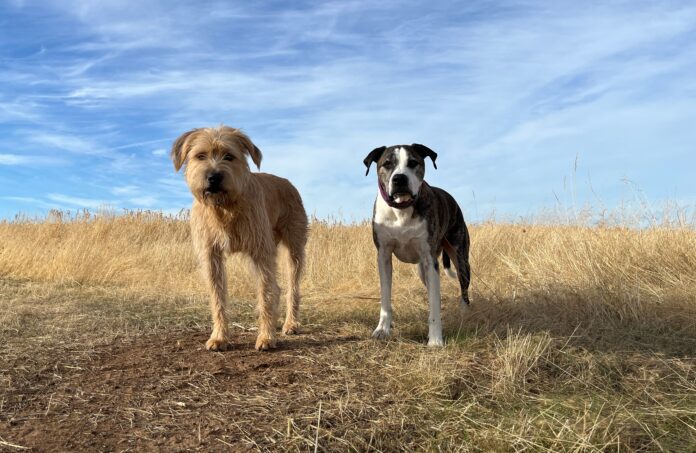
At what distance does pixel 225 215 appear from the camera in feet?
16.8

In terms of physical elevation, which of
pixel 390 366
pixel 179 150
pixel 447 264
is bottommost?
pixel 390 366

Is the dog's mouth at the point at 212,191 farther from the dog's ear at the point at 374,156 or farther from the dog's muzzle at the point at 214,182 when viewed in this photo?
the dog's ear at the point at 374,156

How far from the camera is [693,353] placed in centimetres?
552

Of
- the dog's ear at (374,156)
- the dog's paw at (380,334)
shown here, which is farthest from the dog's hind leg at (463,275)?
the dog's ear at (374,156)

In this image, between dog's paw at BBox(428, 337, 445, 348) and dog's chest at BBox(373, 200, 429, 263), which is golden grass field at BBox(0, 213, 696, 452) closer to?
dog's paw at BBox(428, 337, 445, 348)

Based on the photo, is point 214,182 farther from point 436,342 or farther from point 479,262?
point 479,262

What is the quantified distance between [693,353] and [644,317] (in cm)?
102

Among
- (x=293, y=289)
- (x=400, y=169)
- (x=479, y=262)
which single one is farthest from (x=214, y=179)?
(x=479, y=262)

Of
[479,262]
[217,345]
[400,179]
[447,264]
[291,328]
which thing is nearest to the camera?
[400,179]

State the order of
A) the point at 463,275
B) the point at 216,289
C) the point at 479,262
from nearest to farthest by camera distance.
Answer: the point at 216,289 < the point at 463,275 < the point at 479,262

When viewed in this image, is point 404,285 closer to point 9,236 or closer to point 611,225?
point 611,225

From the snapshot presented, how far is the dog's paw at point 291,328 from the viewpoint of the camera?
596 cm

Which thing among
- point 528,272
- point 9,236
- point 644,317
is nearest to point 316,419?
point 644,317

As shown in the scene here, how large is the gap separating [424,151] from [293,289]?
2.12 m
